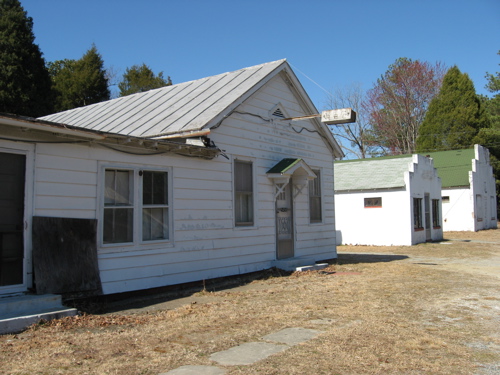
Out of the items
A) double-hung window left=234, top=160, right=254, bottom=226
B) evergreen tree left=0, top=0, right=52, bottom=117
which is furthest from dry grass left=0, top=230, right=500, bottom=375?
evergreen tree left=0, top=0, right=52, bottom=117

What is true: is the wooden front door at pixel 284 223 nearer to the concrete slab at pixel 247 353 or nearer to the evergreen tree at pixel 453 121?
the concrete slab at pixel 247 353

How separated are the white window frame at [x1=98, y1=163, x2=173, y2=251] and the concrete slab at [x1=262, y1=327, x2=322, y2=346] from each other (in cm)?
376

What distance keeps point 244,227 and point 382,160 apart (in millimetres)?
15612

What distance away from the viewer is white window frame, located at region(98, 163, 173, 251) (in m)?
8.54

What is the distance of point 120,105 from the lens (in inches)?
607

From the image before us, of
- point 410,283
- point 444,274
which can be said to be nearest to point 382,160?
point 444,274

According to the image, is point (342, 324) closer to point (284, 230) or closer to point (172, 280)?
point (172, 280)

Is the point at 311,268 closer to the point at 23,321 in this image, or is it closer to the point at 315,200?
the point at 315,200

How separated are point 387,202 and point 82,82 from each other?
2488 centimetres

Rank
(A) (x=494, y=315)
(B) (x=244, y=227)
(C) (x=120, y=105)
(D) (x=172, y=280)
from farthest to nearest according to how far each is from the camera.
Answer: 1. (C) (x=120, y=105)
2. (B) (x=244, y=227)
3. (D) (x=172, y=280)
4. (A) (x=494, y=315)

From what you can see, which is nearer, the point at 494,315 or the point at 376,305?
the point at 494,315

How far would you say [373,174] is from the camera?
24406 mm

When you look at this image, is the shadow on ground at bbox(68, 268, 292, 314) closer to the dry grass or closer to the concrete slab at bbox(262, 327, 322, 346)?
the dry grass

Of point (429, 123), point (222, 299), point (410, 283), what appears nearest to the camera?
point (222, 299)
